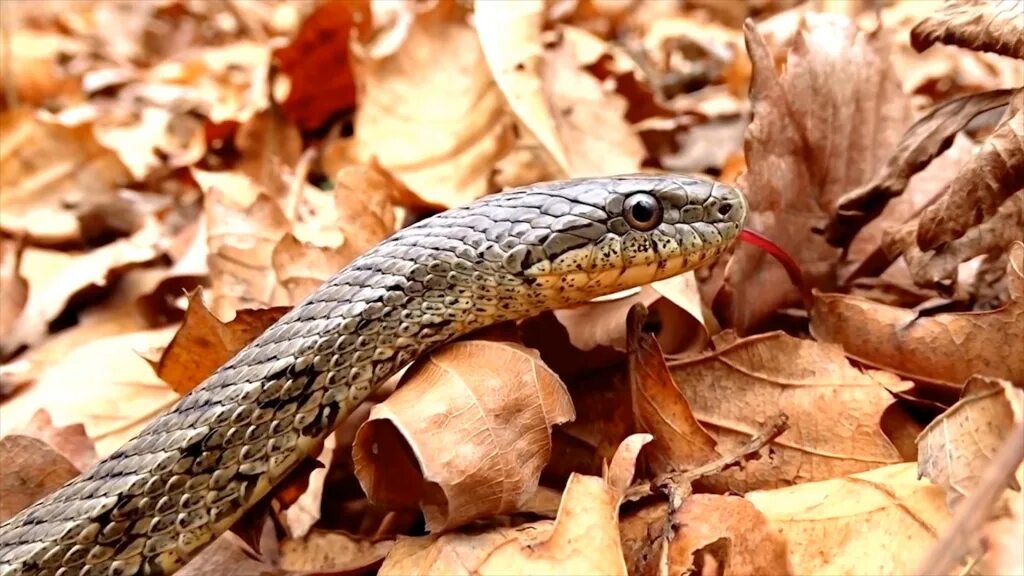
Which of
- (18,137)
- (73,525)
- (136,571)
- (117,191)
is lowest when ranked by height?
(136,571)

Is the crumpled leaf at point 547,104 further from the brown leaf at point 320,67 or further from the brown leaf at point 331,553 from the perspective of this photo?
the brown leaf at point 331,553

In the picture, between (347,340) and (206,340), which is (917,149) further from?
(206,340)

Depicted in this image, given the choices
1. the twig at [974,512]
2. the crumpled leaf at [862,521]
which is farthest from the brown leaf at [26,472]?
the twig at [974,512]

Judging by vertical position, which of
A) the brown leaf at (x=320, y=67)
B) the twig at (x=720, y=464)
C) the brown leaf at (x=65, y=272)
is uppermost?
the brown leaf at (x=320, y=67)

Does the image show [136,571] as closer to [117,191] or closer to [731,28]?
[117,191]

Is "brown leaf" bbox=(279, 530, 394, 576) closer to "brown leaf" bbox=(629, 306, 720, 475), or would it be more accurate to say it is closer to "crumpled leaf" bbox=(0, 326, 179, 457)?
"brown leaf" bbox=(629, 306, 720, 475)

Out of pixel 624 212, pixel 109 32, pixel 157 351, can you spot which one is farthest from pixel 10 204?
pixel 109 32

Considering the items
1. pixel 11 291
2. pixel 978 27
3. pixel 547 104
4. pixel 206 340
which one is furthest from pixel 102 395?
pixel 978 27
